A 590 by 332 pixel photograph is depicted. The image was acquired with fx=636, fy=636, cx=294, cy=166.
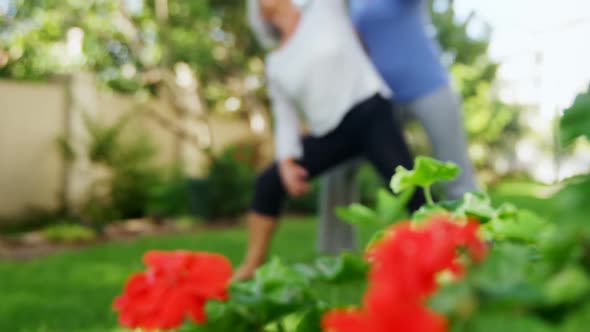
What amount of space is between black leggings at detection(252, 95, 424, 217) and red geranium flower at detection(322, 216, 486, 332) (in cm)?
146

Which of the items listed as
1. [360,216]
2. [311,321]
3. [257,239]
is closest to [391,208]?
[360,216]

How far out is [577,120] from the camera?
1.32 ft

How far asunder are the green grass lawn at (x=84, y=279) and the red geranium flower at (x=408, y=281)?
23.0 inches

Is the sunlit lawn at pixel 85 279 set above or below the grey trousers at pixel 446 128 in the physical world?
below

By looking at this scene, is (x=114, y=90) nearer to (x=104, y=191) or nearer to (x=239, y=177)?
(x=104, y=191)

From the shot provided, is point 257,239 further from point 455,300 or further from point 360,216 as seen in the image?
point 455,300

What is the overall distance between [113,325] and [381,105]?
3.96 feet

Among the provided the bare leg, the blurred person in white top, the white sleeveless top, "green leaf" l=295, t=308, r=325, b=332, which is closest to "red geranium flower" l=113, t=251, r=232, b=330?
"green leaf" l=295, t=308, r=325, b=332

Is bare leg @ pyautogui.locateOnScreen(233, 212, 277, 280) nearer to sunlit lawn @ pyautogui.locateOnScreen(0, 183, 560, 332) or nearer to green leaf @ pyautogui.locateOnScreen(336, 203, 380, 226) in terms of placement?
sunlit lawn @ pyautogui.locateOnScreen(0, 183, 560, 332)

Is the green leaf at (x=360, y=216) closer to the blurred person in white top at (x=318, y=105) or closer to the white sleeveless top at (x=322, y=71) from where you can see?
the blurred person in white top at (x=318, y=105)

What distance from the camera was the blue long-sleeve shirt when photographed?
7.24ft

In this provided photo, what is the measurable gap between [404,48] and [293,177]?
605 mm

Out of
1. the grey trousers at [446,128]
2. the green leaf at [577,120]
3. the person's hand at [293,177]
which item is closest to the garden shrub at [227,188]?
the person's hand at [293,177]

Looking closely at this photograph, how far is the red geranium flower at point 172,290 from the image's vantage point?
0.56 metres
